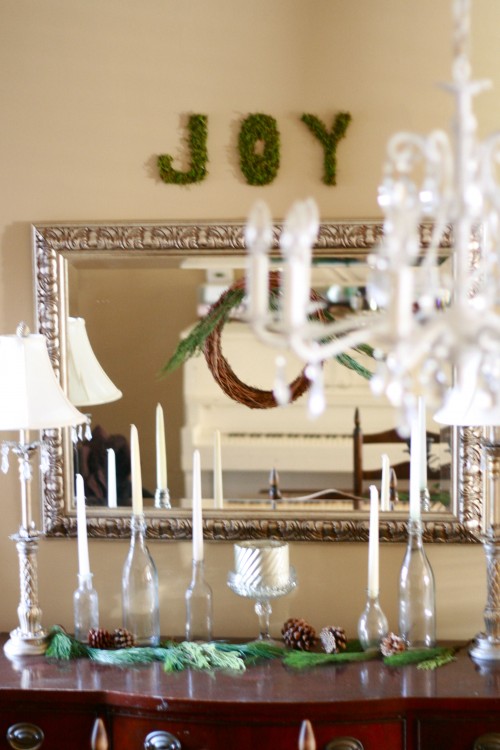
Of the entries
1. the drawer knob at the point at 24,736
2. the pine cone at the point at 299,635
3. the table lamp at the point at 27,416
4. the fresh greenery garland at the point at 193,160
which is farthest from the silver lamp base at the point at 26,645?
the fresh greenery garland at the point at 193,160

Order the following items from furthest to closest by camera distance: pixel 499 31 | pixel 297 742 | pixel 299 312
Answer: pixel 499 31 < pixel 297 742 < pixel 299 312

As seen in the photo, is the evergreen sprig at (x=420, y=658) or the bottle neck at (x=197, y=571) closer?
the evergreen sprig at (x=420, y=658)

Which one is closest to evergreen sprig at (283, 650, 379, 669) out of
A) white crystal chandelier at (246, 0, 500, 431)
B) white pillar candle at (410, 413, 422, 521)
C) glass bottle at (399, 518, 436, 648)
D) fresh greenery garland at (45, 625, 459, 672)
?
fresh greenery garland at (45, 625, 459, 672)

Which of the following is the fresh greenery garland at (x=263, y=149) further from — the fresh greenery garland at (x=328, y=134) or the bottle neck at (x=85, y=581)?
the bottle neck at (x=85, y=581)

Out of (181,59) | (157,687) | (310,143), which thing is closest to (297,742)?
(157,687)

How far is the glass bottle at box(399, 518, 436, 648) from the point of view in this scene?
239 centimetres

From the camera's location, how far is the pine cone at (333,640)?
235cm

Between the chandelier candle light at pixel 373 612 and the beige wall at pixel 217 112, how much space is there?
0.67 feet

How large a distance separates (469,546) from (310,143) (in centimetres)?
114

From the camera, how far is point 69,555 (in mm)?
2662

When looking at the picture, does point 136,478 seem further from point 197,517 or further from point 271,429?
point 271,429

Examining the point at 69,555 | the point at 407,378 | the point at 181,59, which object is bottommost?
the point at 69,555

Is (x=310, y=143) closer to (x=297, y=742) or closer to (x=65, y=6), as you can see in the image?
(x=65, y=6)

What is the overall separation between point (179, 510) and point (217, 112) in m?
1.07
